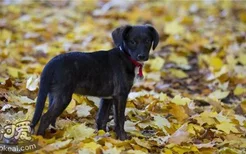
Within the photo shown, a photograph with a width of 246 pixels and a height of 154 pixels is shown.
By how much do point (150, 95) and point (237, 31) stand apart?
512 cm

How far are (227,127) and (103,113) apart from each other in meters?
1.33

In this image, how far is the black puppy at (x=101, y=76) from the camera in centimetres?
473

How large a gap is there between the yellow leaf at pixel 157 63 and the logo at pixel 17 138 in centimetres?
394

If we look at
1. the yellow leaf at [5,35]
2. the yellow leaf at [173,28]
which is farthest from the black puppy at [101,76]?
the yellow leaf at [173,28]

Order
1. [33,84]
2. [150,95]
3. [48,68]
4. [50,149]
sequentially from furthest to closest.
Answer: [150,95], [33,84], [48,68], [50,149]

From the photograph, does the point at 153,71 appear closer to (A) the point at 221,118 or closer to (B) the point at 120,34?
(A) the point at 221,118

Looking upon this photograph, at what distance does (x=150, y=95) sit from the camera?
6.55 m

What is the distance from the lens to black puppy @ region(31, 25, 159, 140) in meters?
4.73

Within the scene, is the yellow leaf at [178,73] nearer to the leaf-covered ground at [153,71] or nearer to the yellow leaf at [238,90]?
the leaf-covered ground at [153,71]

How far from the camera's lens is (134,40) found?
5.29m

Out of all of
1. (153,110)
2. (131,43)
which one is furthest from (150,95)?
(131,43)

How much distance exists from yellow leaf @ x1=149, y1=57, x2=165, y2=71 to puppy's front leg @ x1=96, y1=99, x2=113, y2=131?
9.96 ft

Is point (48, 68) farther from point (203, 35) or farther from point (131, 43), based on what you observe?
point (203, 35)

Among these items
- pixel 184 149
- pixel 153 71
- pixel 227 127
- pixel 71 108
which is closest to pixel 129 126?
pixel 71 108
